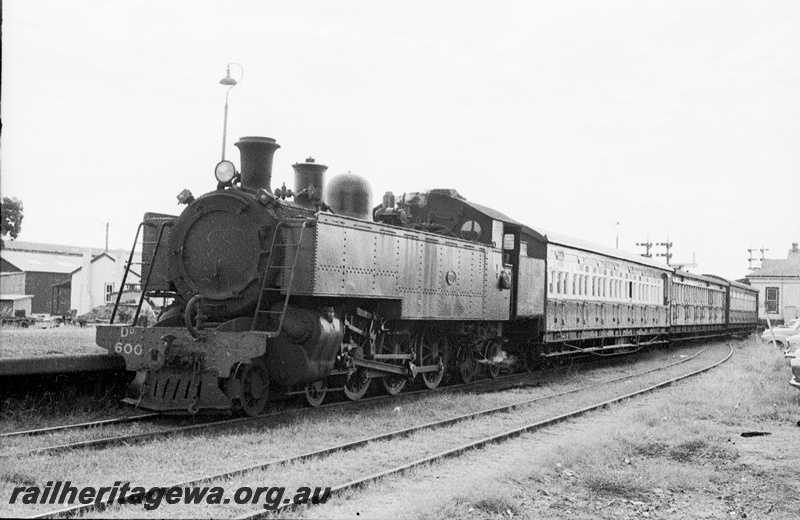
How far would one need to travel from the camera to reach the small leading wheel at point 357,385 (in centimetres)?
1097

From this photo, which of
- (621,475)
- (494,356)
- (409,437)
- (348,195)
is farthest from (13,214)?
(621,475)

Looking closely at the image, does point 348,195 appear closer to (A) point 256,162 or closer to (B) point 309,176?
(B) point 309,176

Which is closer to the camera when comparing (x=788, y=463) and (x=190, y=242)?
(x=788, y=463)

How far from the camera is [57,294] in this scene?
163 ft

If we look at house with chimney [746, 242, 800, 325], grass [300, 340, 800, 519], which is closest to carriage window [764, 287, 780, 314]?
house with chimney [746, 242, 800, 325]

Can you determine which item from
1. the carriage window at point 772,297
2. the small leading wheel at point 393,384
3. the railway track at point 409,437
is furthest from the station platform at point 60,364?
the carriage window at point 772,297

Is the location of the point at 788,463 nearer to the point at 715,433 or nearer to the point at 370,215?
the point at 715,433

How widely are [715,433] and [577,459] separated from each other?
276 centimetres

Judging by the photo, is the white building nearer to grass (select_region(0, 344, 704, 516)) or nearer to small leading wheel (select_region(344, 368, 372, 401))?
small leading wheel (select_region(344, 368, 372, 401))

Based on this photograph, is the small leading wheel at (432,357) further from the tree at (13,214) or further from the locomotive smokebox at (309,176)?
the tree at (13,214)

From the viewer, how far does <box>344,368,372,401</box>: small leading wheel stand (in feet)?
36.0

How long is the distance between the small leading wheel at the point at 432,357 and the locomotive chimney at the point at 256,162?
4214 mm

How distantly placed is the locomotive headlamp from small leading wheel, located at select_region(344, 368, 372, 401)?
331cm

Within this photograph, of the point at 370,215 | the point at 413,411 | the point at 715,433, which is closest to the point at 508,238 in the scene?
the point at 370,215
